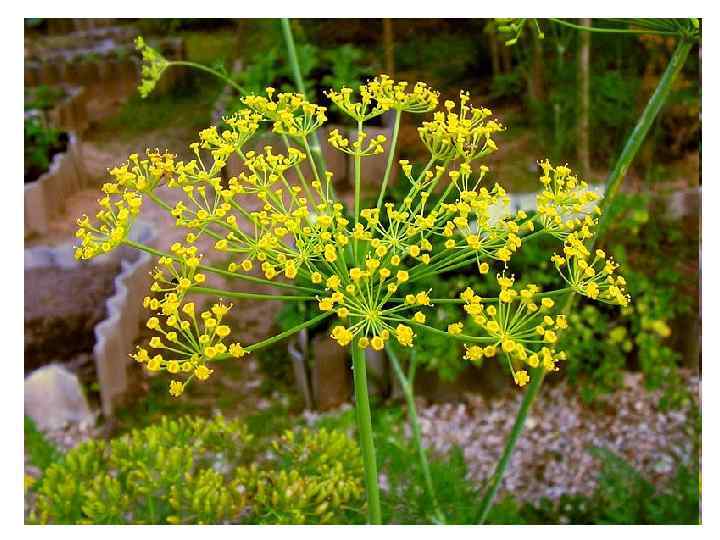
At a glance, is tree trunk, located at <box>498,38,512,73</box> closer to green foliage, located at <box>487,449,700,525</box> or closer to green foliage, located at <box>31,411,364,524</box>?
green foliage, located at <box>487,449,700,525</box>

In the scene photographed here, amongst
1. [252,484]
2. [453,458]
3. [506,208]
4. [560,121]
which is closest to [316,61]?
Answer: [560,121]

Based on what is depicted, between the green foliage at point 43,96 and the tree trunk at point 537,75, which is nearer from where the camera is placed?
the tree trunk at point 537,75

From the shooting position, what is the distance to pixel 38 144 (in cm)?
321

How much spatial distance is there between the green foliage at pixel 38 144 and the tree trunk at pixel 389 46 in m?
1.35

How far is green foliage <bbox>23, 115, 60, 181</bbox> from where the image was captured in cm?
312

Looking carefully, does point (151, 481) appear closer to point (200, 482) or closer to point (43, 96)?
point (200, 482)

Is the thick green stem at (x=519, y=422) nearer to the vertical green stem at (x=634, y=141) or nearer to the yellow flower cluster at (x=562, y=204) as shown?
the vertical green stem at (x=634, y=141)

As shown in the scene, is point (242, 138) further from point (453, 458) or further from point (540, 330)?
point (453, 458)

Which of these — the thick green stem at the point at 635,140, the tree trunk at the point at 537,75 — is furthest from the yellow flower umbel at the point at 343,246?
the tree trunk at the point at 537,75

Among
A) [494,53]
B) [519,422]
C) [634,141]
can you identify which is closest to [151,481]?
[519,422]

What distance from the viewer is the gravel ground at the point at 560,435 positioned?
2.38 metres

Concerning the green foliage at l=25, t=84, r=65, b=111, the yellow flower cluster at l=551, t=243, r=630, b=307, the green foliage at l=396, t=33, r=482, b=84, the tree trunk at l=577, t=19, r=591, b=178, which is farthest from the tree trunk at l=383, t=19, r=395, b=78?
the yellow flower cluster at l=551, t=243, r=630, b=307

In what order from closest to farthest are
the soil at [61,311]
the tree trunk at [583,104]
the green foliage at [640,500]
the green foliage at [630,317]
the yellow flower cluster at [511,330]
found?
the yellow flower cluster at [511,330] < the green foliage at [640,500] < the tree trunk at [583,104] < the green foliage at [630,317] < the soil at [61,311]

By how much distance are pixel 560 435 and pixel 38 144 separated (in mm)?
2265
